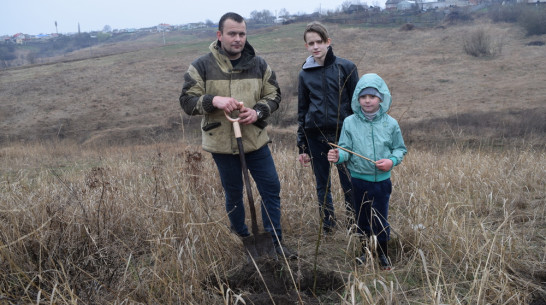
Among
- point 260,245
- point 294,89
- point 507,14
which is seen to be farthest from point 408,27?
point 260,245

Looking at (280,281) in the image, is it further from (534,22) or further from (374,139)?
(534,22)

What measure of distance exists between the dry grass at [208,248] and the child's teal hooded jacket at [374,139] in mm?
461

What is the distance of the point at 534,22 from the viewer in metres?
31.7

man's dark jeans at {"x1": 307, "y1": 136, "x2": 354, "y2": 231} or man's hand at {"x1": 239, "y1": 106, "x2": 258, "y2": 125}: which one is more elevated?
man's hand at {"x1": 239, "y1": 106, "x2": 258, "y2": 125}

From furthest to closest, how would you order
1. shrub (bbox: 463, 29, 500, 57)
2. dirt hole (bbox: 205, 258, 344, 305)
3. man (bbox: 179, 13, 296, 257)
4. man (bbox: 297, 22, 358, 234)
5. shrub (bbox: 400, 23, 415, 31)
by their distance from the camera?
shrub (bbox: 400, 23, 415, 31) → shrub (bbox: 463, 29, 500, 57) → man (bbox: 297, 22, 358, 234) → man (bbox: 179, 13, 296, 257) → dirt hole (bbox: 205, 258, 344, 305)

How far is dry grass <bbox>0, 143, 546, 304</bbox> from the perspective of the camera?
8.45 feet

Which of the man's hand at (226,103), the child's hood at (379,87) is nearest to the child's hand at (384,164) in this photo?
the child's hood at (379,87)

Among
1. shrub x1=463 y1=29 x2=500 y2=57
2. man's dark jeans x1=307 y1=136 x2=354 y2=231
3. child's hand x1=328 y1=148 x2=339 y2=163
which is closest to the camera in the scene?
child's hand x1=328 y1=148 x2=339 y2=163

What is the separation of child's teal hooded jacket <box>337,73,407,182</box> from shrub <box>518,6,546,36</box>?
34780 millimetres

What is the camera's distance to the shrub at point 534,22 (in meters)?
31.3

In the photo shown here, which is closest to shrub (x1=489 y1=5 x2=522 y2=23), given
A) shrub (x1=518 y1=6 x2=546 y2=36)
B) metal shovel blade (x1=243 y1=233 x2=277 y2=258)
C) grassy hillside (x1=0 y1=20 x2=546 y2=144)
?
grassy hillside (x1=0 y1=20 x2=546 y2=144)

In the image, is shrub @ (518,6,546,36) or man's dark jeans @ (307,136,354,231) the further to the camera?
shrub @ (518,6,546,36)

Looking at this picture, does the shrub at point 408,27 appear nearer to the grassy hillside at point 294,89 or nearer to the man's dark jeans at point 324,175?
the grassy hillside at point 294,89

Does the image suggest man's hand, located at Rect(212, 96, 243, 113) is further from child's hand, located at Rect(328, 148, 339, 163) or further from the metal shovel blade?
the metal shovel blade
